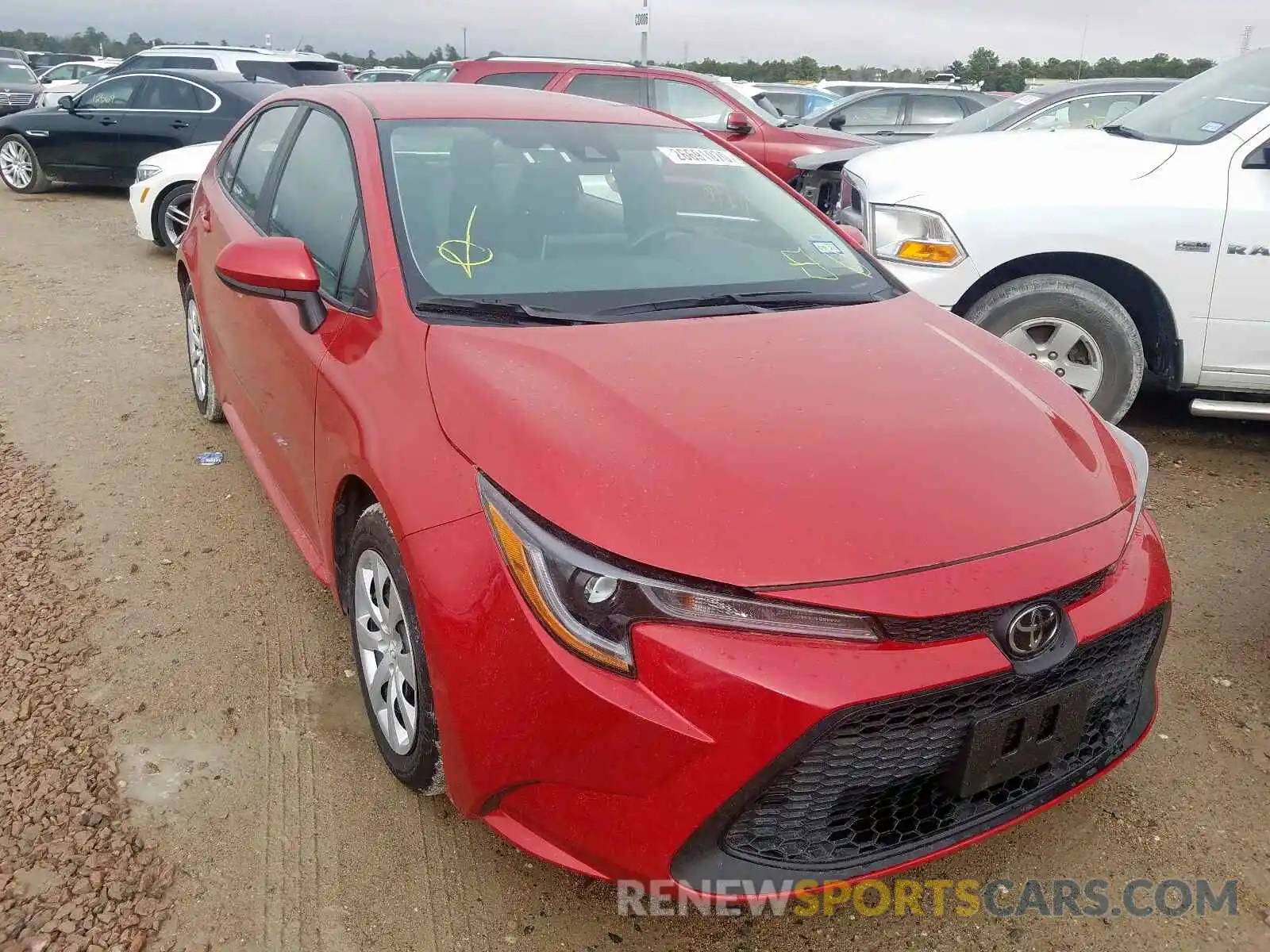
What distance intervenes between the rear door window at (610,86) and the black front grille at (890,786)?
810 centimetres

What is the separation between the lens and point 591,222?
286 centimetres

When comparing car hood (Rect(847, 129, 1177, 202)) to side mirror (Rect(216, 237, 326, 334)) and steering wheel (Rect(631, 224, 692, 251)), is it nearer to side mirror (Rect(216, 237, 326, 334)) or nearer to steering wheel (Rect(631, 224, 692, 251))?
steering wheel (Rect(631, 224, 692, 251))

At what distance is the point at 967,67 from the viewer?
38906mm

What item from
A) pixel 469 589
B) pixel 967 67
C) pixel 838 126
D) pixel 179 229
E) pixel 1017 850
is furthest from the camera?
pixel 967 67

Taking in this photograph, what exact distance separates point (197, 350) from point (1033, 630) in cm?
384

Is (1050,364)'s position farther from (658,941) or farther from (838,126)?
(838,126)

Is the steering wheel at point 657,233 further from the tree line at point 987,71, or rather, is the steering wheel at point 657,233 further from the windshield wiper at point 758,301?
the tree line at point 987,71

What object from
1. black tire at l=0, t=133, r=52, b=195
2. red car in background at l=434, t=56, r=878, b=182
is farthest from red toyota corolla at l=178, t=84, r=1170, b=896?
black tire at l=0, t=133, r=52, b=195

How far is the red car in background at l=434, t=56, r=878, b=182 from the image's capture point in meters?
8.97

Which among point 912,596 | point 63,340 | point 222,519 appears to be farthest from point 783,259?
point 63,340

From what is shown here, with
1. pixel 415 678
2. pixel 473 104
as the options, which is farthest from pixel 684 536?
pixel 473 104

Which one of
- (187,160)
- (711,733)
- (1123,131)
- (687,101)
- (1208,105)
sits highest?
(687,101)

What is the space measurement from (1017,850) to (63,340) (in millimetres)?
5758

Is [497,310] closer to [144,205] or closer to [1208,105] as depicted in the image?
[1208,105]
